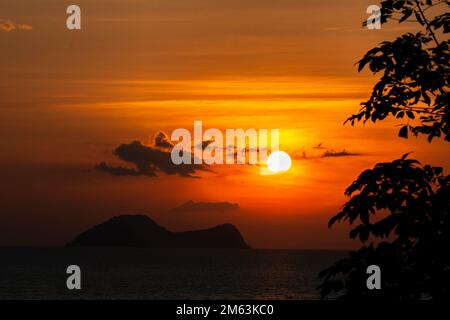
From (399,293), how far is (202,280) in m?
161

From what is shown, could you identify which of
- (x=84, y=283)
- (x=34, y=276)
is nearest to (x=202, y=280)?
(x=84, y=283)

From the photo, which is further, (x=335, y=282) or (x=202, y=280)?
(x=202, y=280)

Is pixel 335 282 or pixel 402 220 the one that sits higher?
pixel 402 220

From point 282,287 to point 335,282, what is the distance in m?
141

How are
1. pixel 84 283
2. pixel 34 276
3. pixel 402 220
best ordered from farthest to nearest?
pixel 34 276 → pixel 84 283 → pixel 402 220

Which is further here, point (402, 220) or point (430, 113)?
point (430, 113)

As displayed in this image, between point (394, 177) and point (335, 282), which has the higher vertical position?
point (394, 177)

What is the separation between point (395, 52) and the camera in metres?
11.4

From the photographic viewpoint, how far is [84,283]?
164 metres

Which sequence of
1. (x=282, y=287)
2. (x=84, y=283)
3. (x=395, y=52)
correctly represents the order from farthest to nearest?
1. (x=84, y=283)
2. (x=282, y=287)
3. (x=395, y=52)
